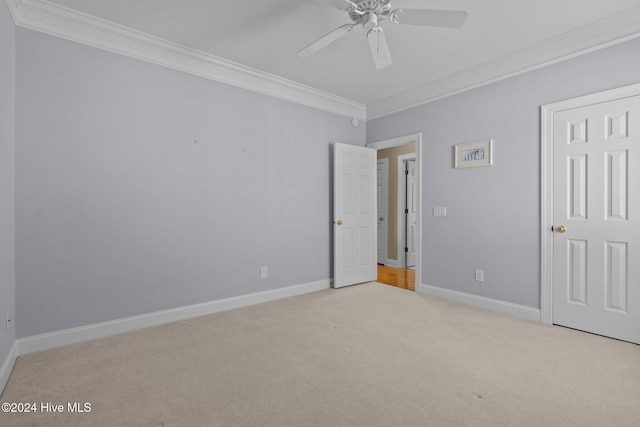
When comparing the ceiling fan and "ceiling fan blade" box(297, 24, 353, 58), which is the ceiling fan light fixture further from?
"ceiling fan blade" box(297, 24, 353, 58)

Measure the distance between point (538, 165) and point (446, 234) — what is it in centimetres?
124

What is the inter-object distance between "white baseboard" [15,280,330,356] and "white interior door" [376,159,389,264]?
2715 millimetres

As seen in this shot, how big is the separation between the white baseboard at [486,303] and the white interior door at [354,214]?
0.96 m

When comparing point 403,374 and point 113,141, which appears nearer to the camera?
point 403,374

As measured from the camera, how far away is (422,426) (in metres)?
1.62

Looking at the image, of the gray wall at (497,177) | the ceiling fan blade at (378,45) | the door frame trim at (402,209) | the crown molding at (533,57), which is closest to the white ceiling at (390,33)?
the crown molding at (533,57)

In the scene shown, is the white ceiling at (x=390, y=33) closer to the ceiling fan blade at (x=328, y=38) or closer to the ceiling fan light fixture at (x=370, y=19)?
the ceiling fan blade at (x=328, y=38)

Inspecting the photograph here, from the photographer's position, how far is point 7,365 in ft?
6.82

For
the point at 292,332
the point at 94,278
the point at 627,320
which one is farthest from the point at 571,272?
the point at 94,278

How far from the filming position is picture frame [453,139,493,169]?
3.50 meters

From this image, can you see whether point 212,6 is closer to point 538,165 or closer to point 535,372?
point 538,165

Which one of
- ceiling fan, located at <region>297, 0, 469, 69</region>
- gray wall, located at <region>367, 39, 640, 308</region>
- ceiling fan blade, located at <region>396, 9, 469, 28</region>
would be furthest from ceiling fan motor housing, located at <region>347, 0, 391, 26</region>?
gray wall, located at <region>367, 39, 640, 308</region>

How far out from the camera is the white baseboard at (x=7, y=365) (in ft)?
6.39

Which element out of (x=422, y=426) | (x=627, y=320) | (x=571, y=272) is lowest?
(x=422, y=426)
